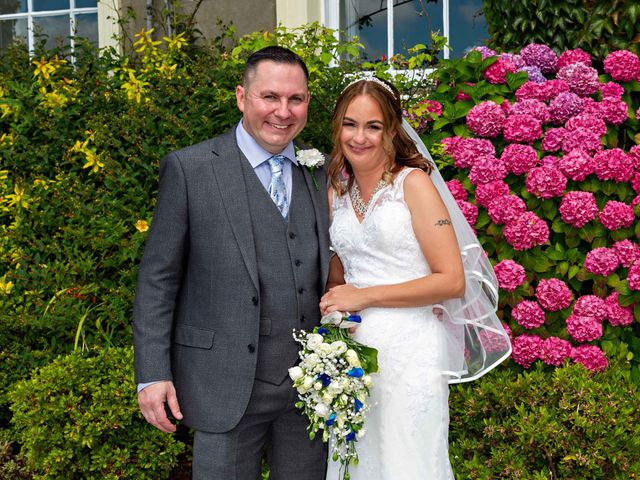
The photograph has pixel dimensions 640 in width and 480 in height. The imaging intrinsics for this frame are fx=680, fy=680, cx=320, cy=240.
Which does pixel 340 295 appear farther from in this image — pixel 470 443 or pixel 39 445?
pixel 39 445

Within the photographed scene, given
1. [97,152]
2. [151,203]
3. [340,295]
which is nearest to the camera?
[340,295]

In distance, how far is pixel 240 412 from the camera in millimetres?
2432

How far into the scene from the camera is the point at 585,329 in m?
4.06

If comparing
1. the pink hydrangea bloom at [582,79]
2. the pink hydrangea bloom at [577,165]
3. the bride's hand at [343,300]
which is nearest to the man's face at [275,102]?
the bride's hand at [343,300]

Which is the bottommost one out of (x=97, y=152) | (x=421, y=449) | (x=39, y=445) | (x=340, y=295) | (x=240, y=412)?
(x=39, y=445)

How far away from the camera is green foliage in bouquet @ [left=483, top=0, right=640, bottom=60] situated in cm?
451

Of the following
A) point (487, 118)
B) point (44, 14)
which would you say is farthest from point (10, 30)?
point (487, 118)

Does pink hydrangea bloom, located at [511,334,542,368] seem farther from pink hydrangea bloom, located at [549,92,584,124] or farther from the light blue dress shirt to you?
Answer: the light blue dress shirt

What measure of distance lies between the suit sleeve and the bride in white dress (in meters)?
0.58

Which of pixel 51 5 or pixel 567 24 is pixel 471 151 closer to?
pixel 567 24

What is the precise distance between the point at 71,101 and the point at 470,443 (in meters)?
3.55

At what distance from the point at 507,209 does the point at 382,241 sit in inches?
71.8

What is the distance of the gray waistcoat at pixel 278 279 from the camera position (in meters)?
2.48

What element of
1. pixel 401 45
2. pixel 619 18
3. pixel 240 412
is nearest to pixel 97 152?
pixel 401 45
